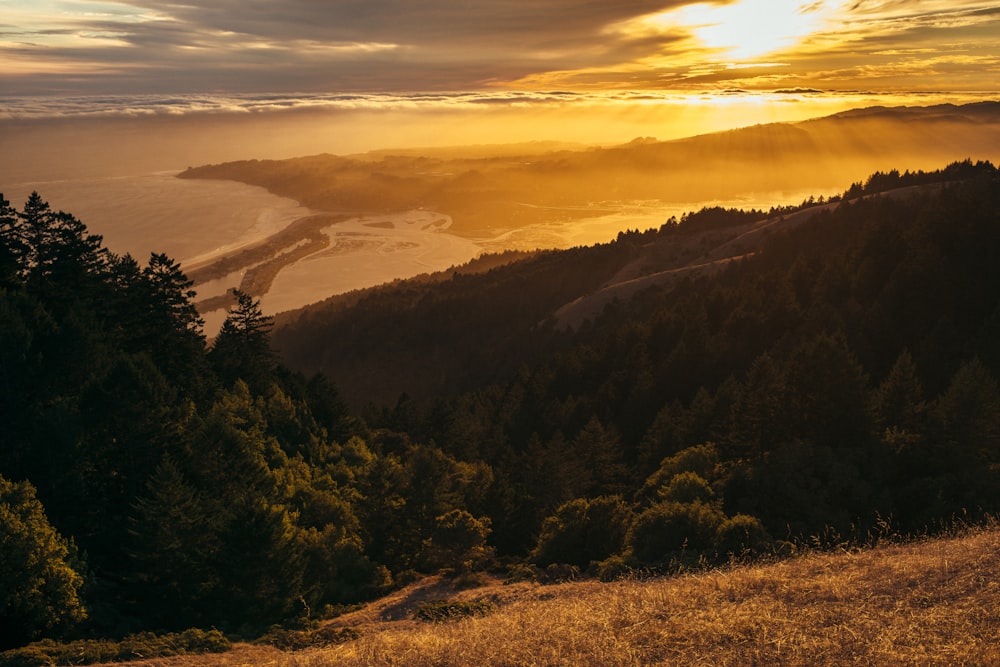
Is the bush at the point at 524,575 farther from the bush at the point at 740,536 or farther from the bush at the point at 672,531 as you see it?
the bush at the point at 740,536

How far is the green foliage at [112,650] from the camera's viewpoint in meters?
17.8

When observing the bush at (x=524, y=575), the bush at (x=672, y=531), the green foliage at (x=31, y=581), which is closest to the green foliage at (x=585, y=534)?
the bush at (x=524, y=575)

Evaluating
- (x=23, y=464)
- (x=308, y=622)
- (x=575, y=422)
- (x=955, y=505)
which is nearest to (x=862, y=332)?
(x=575, y=422)

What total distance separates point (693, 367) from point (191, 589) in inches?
2144

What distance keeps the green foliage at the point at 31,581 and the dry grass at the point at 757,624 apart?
5970 millimetres

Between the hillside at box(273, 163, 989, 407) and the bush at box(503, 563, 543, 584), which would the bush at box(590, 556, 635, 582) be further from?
the hillside at box(273, 163, 989, 407)

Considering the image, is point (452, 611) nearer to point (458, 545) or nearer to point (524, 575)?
point (524, 575)

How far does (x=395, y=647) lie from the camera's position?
16.4 meters

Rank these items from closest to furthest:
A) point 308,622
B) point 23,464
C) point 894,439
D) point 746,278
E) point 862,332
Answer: point 308,622 < point 23,464 < point 894,439 < point 862,332 < point 746,278

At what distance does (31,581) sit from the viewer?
2075 cm

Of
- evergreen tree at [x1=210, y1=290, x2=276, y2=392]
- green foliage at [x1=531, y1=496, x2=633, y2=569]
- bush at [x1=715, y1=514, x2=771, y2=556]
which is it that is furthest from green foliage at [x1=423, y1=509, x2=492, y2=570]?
evergreen tree at [x1=210, y1=290, x2=276, y2=392]

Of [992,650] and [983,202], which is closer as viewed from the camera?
[992,650]

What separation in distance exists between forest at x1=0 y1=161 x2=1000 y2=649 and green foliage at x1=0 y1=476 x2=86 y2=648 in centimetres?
7

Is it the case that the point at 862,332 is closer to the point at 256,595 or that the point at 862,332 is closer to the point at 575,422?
the point at 575,422
